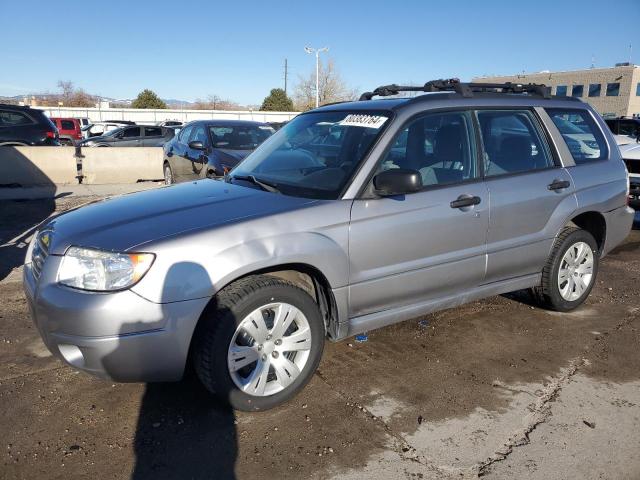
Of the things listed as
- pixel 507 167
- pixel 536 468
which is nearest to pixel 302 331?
pixel 536 468

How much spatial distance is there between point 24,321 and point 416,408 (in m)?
3.30

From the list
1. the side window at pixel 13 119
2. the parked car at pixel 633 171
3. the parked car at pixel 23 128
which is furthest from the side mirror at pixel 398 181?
the side window at pixel 13 119

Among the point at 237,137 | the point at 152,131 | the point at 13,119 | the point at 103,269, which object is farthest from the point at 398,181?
the point at 152,131

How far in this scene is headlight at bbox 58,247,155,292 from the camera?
8.83ft

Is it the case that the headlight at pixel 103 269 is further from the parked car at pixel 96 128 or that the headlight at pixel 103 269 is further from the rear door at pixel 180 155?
the parked car at pixel 96 128

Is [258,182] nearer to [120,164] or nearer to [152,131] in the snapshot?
[120,164]

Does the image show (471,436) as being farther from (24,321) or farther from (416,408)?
(24,321)

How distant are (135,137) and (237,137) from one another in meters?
11.6

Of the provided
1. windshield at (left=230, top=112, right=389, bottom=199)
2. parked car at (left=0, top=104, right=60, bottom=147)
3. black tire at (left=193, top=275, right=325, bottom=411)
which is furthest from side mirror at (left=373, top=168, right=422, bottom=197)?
parked car at (left=0, top=104, right=60, bottom=147)

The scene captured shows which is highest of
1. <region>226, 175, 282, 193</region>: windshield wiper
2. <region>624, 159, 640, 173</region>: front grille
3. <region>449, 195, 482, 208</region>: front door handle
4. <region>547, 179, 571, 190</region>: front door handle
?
<region>226, 175, 282, 193</region>: windshield wiper

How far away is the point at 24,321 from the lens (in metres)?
4.39

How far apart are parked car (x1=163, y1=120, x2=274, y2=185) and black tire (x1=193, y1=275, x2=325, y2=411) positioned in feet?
17.1

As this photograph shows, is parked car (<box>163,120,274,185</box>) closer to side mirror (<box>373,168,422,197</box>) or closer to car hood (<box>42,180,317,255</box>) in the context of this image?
car hood (<box>42,180,317,255</box>)

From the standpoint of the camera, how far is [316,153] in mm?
3887
